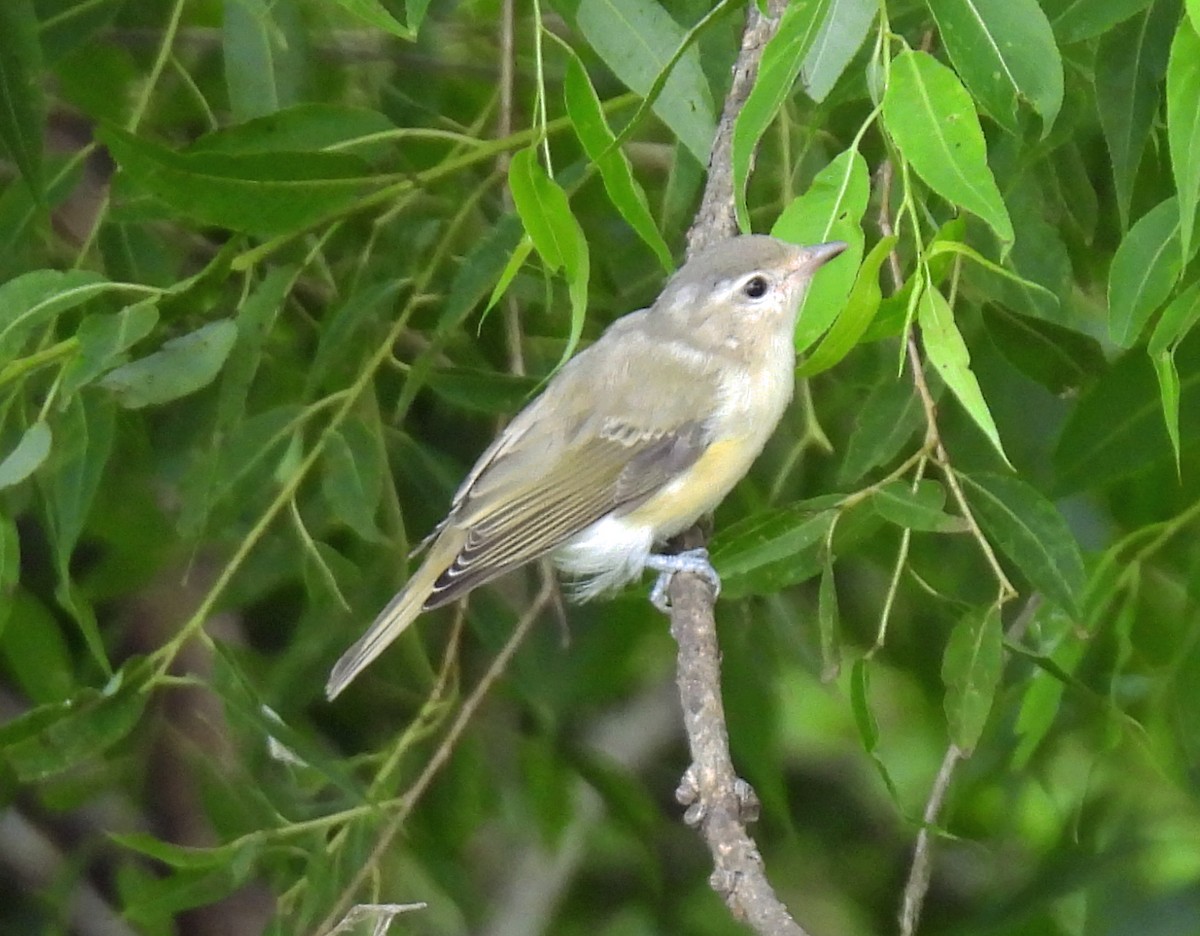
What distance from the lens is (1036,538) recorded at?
1899mm

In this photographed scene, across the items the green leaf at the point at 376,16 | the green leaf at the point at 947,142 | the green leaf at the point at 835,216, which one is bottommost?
the green leaf at the point at 835,216

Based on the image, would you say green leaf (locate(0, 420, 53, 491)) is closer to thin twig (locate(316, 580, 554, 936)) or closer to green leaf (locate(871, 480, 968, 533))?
thin twig (locate(316, 580, 554, 936))

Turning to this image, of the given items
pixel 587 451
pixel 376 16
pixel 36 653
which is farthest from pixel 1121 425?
pixel 36 653

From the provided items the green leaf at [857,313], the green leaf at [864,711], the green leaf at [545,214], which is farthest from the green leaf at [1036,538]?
the green leaf at [545,214]

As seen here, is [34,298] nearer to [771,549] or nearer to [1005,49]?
[771,549]

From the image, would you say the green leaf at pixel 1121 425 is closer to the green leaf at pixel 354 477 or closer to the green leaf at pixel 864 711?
the green leaf at pixel 864 711

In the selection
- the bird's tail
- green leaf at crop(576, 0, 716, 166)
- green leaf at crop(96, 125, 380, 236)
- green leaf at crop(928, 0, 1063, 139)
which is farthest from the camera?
the bird's tail

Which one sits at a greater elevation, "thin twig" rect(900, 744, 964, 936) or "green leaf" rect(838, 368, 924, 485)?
"green leaf" rect(838, 368, 924, 485)

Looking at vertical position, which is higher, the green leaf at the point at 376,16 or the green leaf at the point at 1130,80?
the green leaf at the point at 376,16

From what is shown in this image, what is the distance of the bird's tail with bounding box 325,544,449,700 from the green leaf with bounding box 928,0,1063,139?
4.29 feet

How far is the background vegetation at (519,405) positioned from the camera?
1615 millimetres

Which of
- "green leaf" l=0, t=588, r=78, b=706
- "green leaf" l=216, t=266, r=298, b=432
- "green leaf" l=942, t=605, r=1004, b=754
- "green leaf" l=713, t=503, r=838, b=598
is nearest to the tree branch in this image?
"green leaf" l=713, t=503, r=838, b=598

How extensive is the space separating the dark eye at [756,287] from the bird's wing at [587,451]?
193 mm

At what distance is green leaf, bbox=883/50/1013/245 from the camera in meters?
1.34
